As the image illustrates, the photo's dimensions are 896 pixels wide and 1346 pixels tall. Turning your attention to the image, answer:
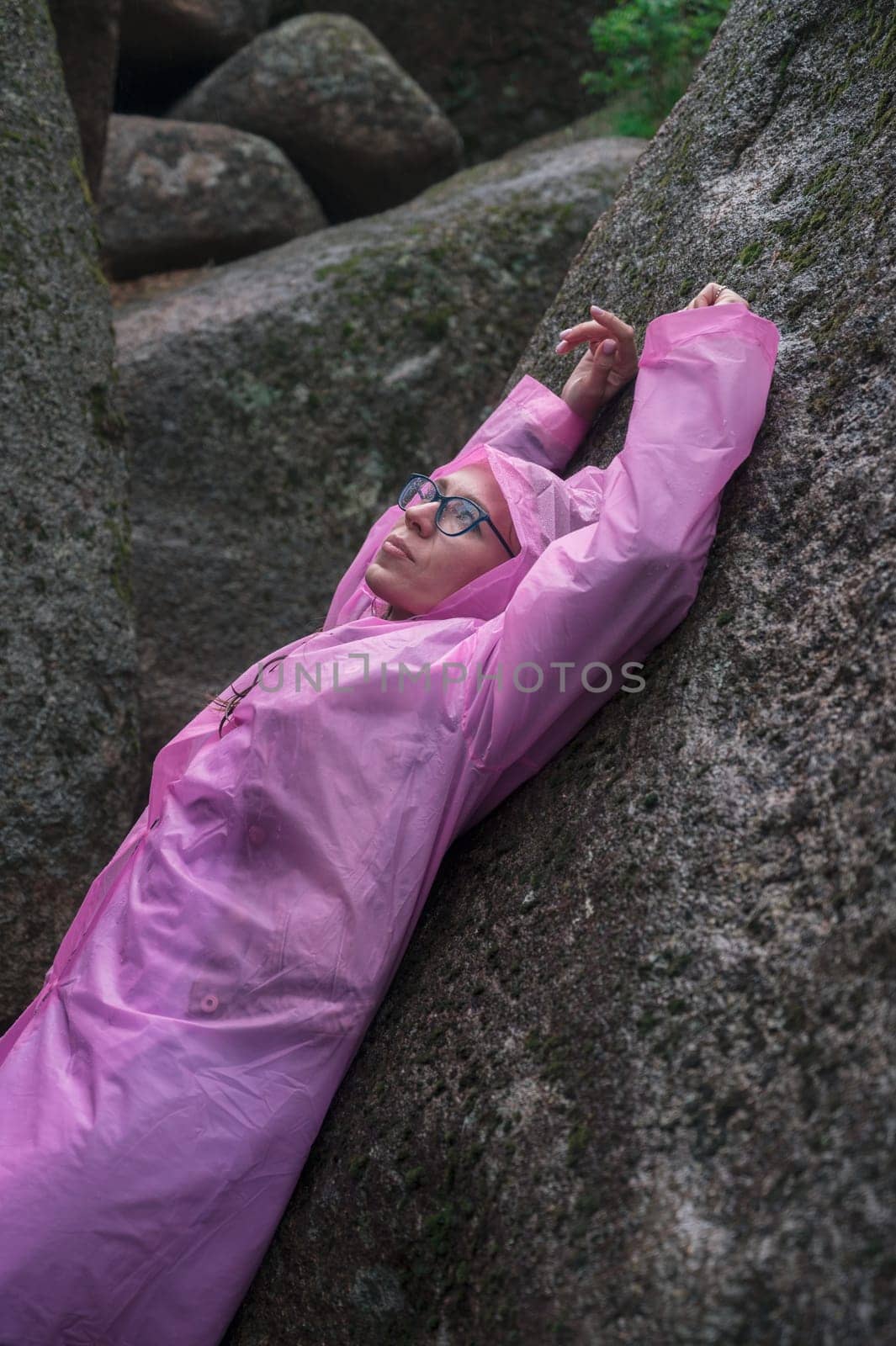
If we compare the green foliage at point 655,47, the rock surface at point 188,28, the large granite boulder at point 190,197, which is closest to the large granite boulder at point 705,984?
the green foliage at point 655,47

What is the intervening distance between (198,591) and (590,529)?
2701 mm

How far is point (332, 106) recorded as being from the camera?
5438 millimetres

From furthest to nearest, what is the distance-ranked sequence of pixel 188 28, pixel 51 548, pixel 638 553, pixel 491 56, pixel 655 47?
pixel 491 56 → pixel 188 28 → pixel 655 47 → pixel 51 548 → pixel 638 553

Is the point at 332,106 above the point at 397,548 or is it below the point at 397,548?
above

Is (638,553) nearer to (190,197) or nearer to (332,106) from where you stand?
(190,197)

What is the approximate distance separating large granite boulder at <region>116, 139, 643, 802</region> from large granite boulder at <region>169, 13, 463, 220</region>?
1592mm

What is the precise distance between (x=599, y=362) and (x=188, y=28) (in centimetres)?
461

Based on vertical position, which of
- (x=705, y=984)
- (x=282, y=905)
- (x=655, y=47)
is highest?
(x=655, y=47)

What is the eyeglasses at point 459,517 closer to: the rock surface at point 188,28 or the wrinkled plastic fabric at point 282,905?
the wrinkled plastic fabric at point 282,905

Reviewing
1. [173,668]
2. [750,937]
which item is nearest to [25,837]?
[173,668]

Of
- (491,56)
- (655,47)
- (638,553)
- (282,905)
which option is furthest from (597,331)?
(491,56)

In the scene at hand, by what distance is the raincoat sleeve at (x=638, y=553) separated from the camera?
1601 millimetres

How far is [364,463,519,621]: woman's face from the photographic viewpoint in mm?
1949

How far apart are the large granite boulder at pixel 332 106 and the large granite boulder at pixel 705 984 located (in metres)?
3.90
